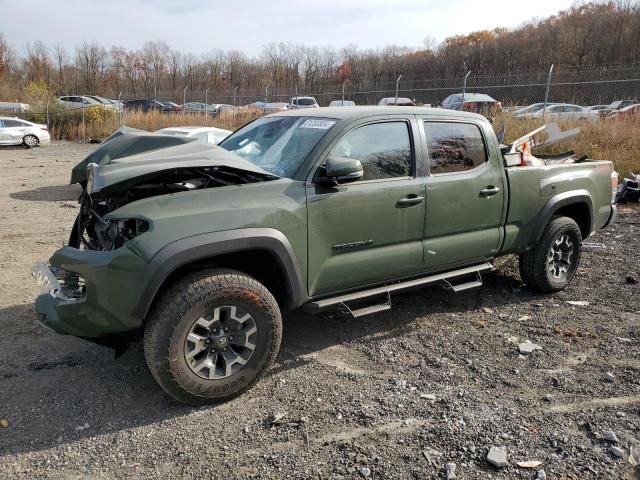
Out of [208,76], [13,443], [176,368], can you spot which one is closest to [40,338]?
[13,443]

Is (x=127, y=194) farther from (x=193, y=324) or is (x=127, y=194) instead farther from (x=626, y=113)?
(x=626, y=113)

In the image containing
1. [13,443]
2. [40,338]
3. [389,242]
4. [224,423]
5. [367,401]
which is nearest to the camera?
[13,443]

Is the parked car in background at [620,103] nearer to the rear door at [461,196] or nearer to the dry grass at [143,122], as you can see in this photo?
the dry grass at [143,122]

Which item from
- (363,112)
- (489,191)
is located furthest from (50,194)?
(489,191)

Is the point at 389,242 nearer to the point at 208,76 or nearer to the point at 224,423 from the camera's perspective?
the point at 224,423

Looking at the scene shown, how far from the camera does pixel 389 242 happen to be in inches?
159

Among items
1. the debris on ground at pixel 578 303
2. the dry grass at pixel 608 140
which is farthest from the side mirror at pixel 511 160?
the dry grass at pixel 608 140

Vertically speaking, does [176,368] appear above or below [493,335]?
above

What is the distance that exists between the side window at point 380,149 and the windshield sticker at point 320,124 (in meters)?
0.16

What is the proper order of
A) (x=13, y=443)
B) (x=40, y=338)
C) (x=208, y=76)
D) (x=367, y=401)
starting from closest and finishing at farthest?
(x=13, y=443), (x=367, y=401), (x=40, y=338), (x=208, y=76)

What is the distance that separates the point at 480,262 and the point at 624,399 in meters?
1.67

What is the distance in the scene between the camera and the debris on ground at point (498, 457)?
284 cm

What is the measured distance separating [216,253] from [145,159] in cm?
84

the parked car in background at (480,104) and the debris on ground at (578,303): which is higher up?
the parked car in background at (480,104)
